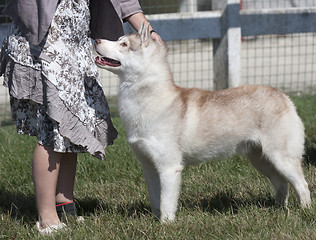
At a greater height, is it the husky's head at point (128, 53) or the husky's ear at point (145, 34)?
the husky's ear at point (145, 34)

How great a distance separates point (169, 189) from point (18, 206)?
1.24m

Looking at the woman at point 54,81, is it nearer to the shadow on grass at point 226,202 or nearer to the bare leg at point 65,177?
the bare leg at point 65,177

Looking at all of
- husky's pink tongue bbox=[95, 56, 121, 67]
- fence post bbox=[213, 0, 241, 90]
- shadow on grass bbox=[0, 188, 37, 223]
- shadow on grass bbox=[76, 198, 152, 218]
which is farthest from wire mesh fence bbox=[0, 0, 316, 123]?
husky's pink tongue bbox=[95, 56, 121, 67]

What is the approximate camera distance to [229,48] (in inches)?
261

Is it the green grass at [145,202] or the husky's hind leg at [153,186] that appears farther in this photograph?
the husky's hind leg at [153,186]

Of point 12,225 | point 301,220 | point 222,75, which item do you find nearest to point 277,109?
point 301,220

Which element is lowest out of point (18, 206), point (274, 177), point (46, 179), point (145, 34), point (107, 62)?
point (18, 206)

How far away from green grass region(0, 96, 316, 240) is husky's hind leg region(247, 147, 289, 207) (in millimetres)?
58

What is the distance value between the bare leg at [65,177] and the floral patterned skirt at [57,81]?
30 centimetres

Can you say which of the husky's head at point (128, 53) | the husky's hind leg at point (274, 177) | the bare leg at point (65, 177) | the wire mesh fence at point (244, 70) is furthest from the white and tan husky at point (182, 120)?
the wire mesh fence at point (244, 70)

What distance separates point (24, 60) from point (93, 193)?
1.33 m

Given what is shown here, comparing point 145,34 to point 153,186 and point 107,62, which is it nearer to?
point 107,62

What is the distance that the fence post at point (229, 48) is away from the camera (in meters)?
6.61

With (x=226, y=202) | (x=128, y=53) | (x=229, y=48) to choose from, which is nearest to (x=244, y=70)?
(x=229, y=48)
